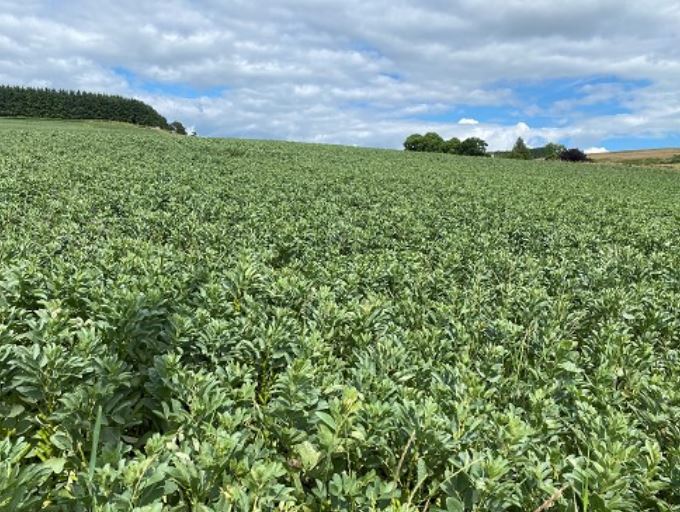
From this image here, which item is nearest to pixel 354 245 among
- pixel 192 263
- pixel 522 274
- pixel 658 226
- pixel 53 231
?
pixel 522 274

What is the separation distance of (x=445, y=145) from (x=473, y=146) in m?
5.14

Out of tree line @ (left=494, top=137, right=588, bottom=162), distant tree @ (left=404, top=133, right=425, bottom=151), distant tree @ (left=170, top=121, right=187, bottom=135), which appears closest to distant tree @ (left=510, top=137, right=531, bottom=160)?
tree line @ (left=494, top=137, right=588, bottom=162)

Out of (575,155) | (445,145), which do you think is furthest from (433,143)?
(575,155)

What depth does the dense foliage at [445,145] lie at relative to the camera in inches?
3506

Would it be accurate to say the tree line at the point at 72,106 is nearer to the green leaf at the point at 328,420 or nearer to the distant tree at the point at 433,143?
the distant tree at the point at 433,143

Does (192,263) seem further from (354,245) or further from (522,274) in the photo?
(522,274)

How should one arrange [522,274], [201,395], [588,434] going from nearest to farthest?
1. [201,395]
2. [588,434]
3. [522,274]

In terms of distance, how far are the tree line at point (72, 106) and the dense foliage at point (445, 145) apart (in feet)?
175

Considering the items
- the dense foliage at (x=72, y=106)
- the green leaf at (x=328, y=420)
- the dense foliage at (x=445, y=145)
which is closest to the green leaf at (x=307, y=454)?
the green leaf at (x=328, y=420)

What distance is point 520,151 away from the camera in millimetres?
92438

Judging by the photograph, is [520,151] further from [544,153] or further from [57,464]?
[57,464]

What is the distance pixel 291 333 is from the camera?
3.76 m

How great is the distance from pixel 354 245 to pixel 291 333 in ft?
15.0

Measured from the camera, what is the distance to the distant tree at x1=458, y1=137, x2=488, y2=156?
8894 centimetres
